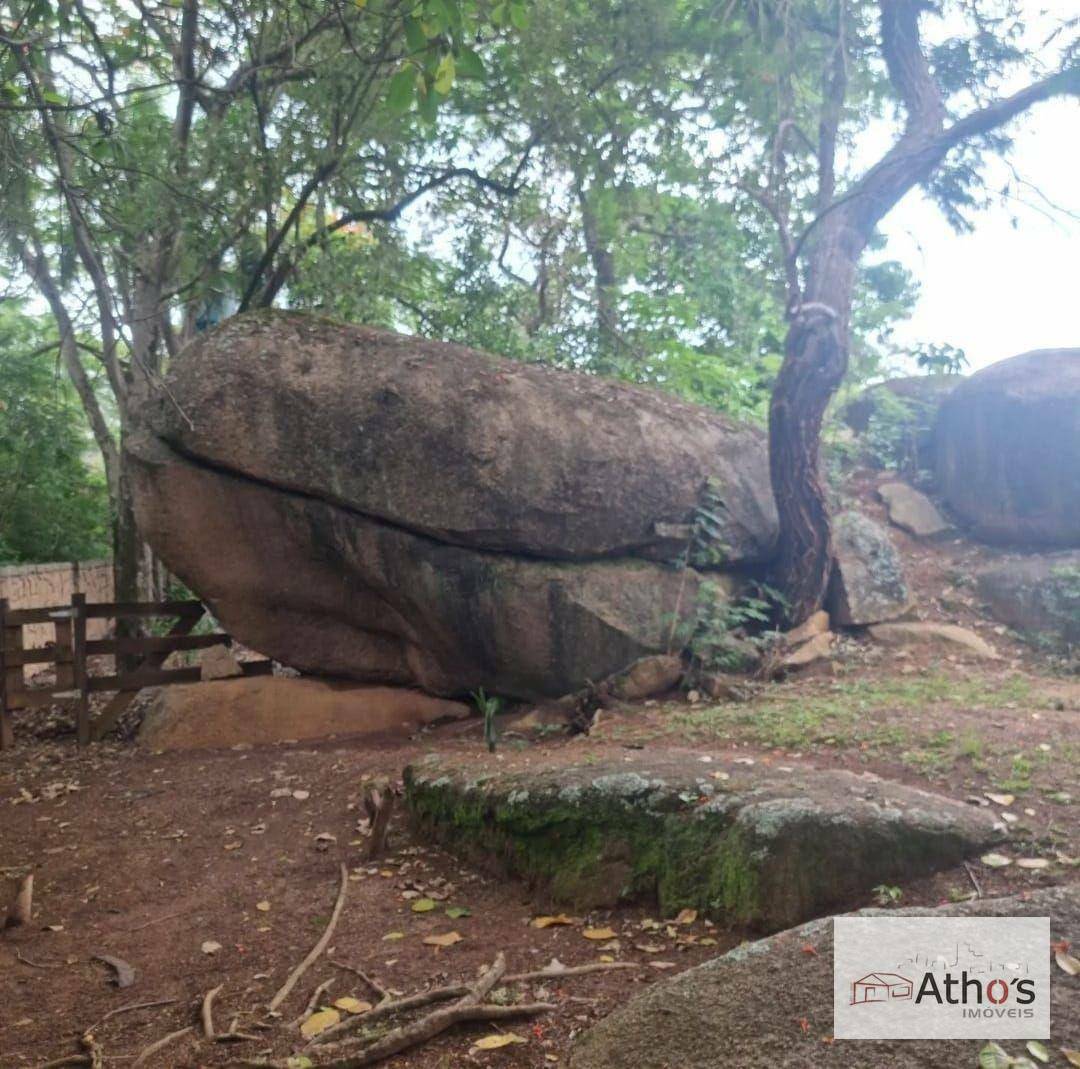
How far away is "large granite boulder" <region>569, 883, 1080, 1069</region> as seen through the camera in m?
2.65

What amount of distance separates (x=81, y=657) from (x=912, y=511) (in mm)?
9108

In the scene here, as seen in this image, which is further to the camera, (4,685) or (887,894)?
(4,685)

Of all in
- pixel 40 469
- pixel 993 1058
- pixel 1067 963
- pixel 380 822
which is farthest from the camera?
pixel 40 469

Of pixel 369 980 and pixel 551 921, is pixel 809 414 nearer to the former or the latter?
pixel 551 921

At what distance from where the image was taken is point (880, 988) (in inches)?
115

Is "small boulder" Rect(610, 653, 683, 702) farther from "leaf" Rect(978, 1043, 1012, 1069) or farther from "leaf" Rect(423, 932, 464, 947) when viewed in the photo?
"leaf" Rect(978, 1043, 1012, 1069)

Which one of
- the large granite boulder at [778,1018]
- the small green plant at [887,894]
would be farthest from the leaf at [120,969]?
the small green plant at [887,894]

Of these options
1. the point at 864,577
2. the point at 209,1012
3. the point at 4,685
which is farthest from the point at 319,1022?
the point at 864,577

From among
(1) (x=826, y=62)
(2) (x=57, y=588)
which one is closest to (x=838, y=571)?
(1) (x=826, y=62)

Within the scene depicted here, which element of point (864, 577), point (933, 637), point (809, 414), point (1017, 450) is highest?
point (809, 414)

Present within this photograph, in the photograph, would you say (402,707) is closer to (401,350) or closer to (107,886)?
(401,350)

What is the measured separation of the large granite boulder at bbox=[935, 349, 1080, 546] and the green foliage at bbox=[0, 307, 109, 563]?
468 inches

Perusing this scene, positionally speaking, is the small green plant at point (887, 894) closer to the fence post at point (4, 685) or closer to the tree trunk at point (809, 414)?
the tree trunk at point (809, 414)

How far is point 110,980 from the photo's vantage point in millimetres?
4469
